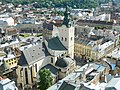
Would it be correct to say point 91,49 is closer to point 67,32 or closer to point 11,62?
point 67,32

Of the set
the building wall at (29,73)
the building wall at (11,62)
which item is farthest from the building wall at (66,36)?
the building wall at (11,62)

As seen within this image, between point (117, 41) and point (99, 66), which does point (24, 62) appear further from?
point (117, 41)

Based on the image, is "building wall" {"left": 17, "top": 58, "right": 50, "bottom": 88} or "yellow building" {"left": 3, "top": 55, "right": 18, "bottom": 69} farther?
"yellow building" {"left": 3, "top": 55, "right": 18, "bottom": 69}

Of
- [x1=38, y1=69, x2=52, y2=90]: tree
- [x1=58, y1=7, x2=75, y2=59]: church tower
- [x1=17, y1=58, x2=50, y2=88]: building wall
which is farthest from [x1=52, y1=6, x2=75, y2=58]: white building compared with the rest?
[x1=38, y1=69, x2=52, y2=90]: tree

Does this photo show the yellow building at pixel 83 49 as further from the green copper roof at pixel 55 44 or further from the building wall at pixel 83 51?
the green copper roof at pixel 55 44

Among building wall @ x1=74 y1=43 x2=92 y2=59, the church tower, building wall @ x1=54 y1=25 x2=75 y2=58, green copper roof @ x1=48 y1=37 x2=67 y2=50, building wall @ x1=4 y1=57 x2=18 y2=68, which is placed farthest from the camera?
building wall @ x1=74 y1=43 x2=92 y2=59

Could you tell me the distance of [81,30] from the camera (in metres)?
104

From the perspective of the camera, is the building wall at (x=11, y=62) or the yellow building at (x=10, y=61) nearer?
the yellow building at (x=10, y=61)

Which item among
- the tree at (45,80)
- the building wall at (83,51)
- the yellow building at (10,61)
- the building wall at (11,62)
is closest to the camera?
the tree at (45,80)

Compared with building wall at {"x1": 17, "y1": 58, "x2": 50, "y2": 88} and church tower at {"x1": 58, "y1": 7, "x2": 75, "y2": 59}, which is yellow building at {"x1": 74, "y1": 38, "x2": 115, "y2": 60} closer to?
church tower at {"x1": 58, "y1": 7, "x2": 75, "y2": 59}

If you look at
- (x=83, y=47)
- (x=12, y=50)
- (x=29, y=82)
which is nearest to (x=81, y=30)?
(x=83, y=47)

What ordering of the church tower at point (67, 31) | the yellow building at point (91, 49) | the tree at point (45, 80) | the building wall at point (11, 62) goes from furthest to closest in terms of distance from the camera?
the yellow building at point (91, 49) < the building wall at point (11, 62) < the church tower at point (67, 31) < the tree at point (45, 80)

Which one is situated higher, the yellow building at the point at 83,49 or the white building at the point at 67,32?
the white building at the point at 67,32

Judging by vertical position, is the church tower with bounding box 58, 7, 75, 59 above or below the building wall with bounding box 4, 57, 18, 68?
above
